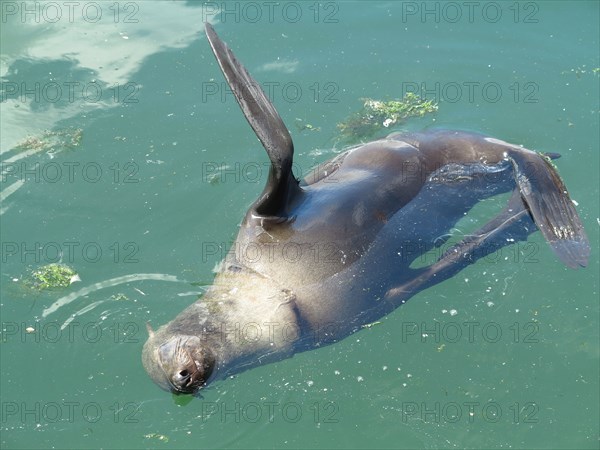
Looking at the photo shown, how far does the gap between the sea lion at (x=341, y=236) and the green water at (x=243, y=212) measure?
39 cm

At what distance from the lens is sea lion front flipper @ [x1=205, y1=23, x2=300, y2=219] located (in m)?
4.99

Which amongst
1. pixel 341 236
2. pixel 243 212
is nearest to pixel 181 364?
pixel 341 236

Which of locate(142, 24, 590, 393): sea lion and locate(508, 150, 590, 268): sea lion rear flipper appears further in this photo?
locate(508, 150, 590, 268): sea lion rear flipper

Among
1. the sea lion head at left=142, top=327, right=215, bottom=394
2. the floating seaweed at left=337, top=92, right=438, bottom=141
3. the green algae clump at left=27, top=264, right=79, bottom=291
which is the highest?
the floating seaweed at left=337, top=92, right=438, bottom=141

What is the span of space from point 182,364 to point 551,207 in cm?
296

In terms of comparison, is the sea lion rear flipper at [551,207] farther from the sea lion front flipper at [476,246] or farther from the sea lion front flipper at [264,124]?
the sea lion front flipper at [264,124]

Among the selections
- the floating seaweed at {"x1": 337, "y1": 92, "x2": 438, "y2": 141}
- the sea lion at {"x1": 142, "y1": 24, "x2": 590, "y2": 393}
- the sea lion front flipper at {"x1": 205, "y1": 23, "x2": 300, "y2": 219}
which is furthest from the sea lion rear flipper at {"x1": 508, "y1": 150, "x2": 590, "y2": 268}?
the sea lion front flipper at {"x1": 205, "y1": 23, "x2": 300, "y2": 219}

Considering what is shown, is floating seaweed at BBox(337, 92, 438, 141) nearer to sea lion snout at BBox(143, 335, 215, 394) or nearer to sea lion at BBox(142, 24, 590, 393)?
sea lion at BBox(142, 24, 590, 393)

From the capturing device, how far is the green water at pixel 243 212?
5.50 meters

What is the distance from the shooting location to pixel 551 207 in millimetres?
5984

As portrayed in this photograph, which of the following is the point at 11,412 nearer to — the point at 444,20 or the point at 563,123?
the point at 563,123

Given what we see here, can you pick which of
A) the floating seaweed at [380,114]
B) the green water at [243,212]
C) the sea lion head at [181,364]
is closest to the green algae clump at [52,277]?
the green water at [243,212]

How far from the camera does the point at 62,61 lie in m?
8.20

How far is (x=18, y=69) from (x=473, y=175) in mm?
4585
